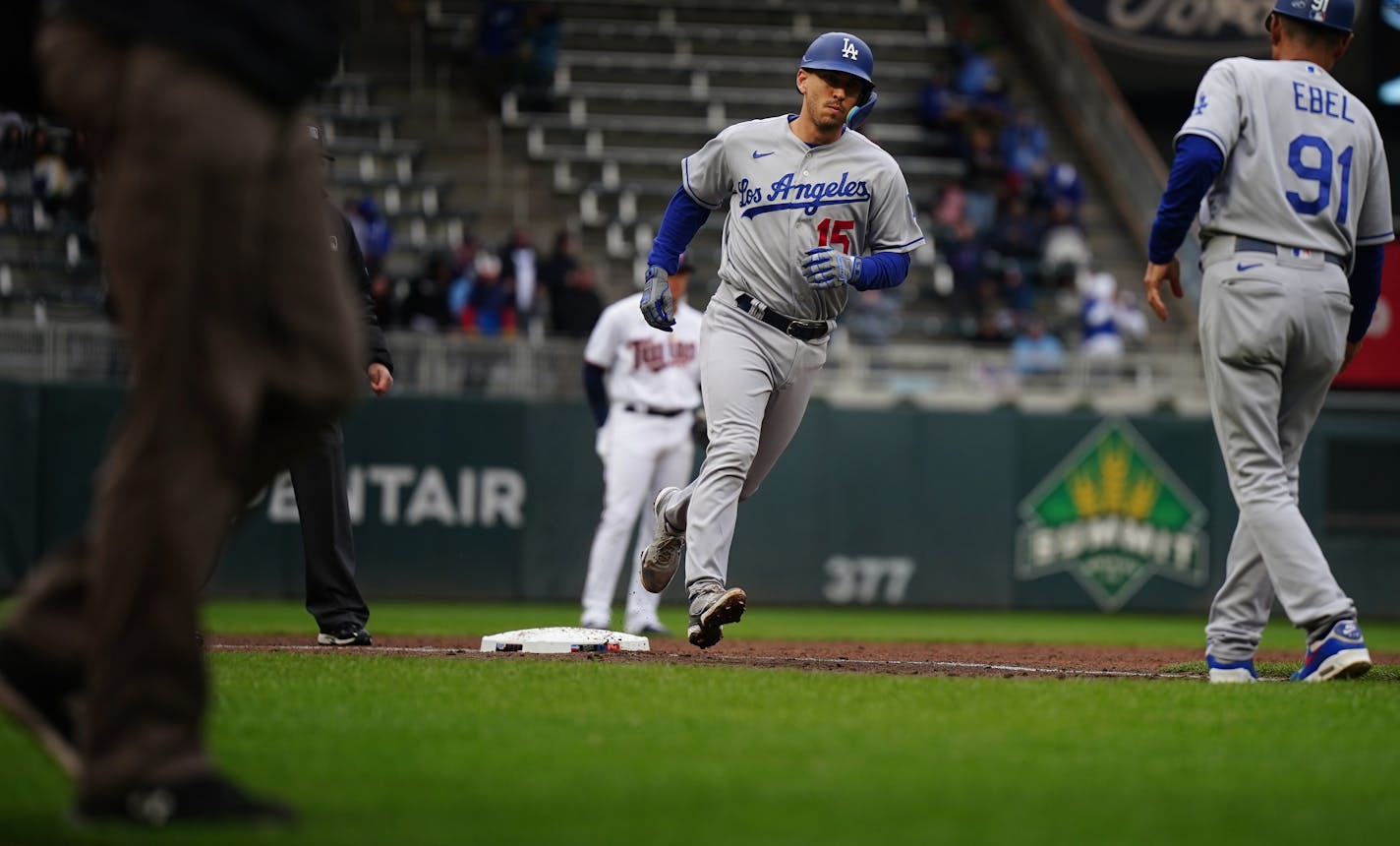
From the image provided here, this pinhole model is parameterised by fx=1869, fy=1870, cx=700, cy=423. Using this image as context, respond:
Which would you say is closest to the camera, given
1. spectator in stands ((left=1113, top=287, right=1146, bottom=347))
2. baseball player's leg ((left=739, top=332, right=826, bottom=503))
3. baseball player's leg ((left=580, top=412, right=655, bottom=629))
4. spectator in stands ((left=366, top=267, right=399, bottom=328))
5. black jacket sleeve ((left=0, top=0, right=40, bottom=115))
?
black jacket sleeve ((left=0, top=0, right=40, bottom=115))

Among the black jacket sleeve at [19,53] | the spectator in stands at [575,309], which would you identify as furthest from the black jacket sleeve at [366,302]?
the spectator in stands at [575,309]

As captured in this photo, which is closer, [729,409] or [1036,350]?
[729,409]

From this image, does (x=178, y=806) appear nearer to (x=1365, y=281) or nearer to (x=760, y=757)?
(x=760, y=757)

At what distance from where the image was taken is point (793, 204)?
7.14 meters

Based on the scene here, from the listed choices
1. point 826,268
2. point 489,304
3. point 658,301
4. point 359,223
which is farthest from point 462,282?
point 826,268

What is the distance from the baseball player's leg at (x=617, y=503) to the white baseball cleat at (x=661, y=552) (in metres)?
3.01

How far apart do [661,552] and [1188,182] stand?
101 inches

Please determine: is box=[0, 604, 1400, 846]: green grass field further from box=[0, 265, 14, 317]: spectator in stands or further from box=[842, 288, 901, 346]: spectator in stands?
box=[842, 288, 901, 346]: spectator in stands

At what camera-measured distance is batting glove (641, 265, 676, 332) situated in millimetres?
7238

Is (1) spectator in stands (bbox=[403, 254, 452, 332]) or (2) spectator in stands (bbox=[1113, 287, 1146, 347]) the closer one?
(1) spectator in stands (bbox=[403, 254, 452, 332])

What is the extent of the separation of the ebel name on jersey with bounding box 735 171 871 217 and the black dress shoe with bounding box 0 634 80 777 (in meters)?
4.08

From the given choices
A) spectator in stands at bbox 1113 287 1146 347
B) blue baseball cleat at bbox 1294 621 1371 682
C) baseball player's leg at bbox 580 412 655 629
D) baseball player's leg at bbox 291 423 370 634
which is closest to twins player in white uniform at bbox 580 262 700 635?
baseball player's leg at bbox 580 412 655 629

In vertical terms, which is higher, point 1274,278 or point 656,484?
point 1274,278

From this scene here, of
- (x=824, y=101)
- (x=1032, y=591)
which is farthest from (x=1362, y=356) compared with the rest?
(x=824, y=101)
